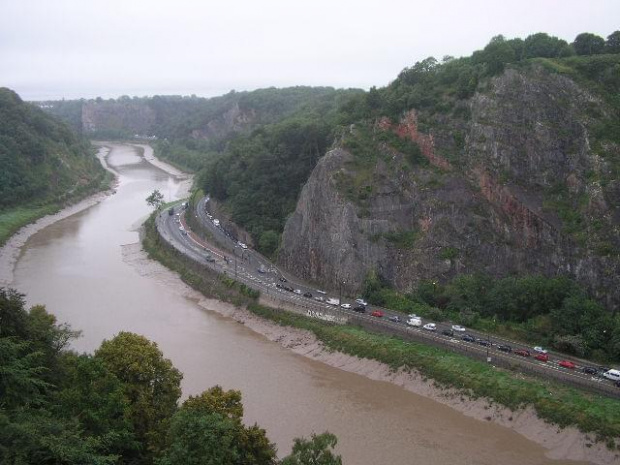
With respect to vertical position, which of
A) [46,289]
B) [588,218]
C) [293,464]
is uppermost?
[588,218]

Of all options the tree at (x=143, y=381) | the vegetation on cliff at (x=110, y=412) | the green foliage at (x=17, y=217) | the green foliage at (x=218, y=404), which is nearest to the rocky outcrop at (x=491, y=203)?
the tree at (x=143, y=381)

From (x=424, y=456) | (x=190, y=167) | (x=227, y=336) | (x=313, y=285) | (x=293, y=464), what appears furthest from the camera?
(x=190, y=167)

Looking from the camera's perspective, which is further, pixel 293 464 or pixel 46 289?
pixel 46 289

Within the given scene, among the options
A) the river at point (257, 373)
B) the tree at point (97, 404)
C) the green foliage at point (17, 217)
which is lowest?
the river at point (257, 373)

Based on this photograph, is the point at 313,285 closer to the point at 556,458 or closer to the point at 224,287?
the point at 224,287

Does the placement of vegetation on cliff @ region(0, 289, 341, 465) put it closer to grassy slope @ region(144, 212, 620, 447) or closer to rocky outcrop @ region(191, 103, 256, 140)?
grassy slope @ region(144, 212, 620, 447)

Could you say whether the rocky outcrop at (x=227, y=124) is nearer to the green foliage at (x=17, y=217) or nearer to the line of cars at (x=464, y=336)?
the green foliage at (x=17, y=217)

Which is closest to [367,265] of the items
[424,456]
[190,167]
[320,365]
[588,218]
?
[320,365]
